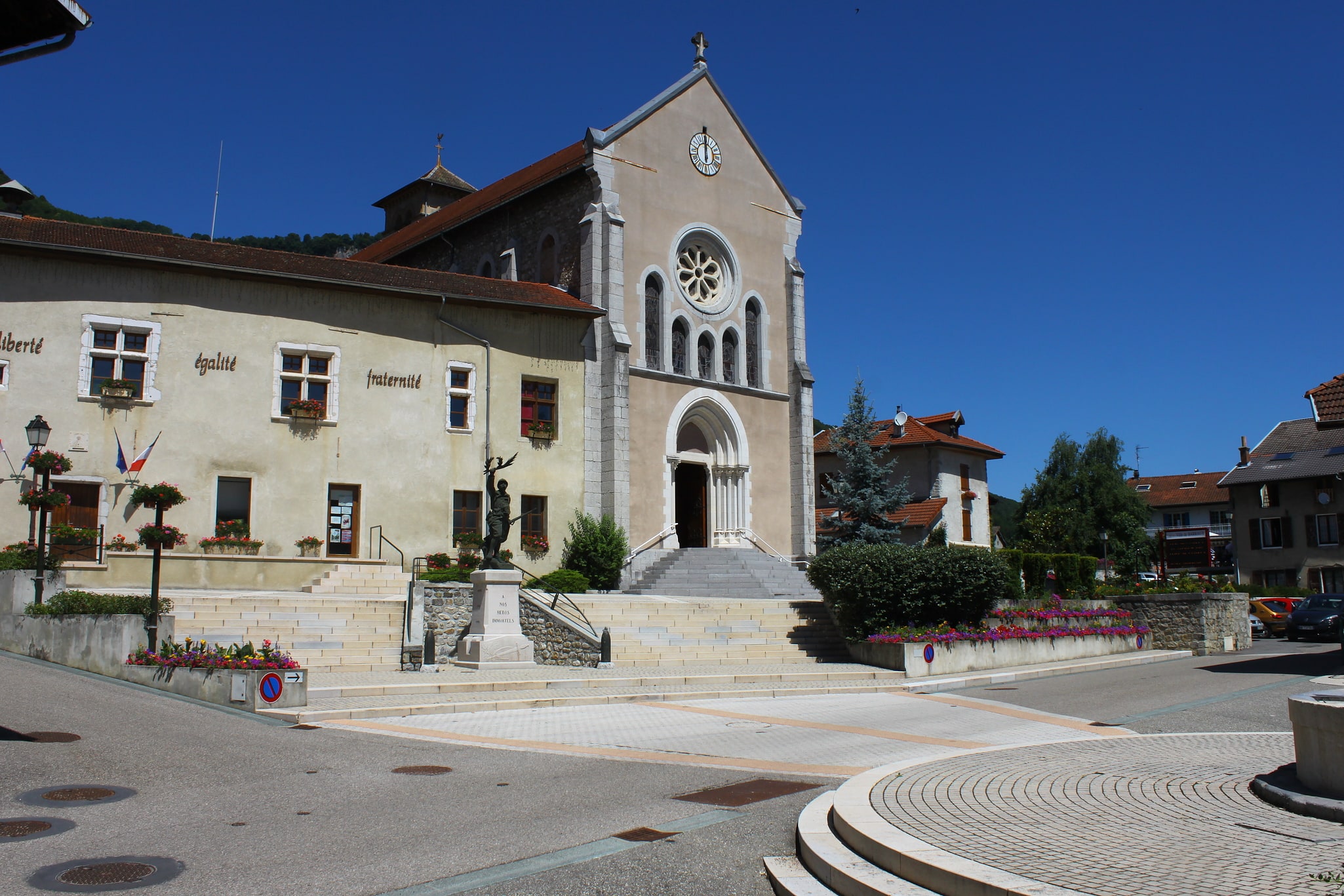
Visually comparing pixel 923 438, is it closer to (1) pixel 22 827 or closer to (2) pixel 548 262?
(2) pixel 548 262

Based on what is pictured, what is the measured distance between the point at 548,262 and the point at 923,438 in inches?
811

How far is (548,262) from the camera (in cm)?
3256

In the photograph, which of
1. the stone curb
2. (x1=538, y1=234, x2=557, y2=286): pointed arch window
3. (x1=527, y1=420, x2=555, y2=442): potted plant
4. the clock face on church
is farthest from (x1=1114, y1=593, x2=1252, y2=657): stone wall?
the stone curb

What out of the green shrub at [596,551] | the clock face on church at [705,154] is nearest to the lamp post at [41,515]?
the green shrub at [596,551]

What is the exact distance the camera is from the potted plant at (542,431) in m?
28.5

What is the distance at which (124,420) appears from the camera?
76.8 feet

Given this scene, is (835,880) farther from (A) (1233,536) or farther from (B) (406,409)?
(A) (1233,536)

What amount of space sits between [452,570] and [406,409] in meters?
4.50

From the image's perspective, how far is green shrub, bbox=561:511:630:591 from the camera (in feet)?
92.5

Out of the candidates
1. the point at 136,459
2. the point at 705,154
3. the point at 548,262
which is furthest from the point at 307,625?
the point at 705,154

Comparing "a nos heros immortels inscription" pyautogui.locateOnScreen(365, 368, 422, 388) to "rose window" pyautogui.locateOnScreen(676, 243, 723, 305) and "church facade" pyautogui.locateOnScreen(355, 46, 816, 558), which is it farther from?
"rose window" pyautogui.locateOnScreen(676, 243, 723, 305)

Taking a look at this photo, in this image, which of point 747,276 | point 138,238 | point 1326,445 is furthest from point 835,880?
point 1326,445

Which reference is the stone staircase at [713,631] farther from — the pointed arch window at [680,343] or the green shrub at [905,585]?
the pointed arch window at [680,343]

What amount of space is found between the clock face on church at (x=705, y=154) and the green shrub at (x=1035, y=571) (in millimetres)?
16248
